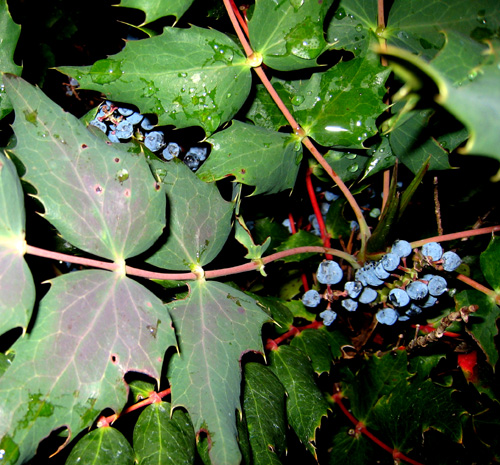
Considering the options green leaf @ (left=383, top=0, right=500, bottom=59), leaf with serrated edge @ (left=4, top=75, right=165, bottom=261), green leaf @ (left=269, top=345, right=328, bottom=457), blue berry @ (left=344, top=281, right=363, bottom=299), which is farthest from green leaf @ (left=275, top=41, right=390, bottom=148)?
green leaf @ (left=269, top=345, right=328, bottom=457)

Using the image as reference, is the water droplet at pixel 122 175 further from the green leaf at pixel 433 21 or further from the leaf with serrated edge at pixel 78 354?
the green leaf at pixel 433 21

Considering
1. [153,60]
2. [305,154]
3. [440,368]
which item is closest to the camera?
[153,60]

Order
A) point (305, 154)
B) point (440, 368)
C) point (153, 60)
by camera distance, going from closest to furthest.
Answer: point (153, 60) < point (305, 154) < point (440, 368)

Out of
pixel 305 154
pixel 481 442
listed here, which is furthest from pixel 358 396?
pixel 305 154

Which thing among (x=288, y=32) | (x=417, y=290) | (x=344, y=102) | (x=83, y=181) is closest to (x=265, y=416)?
(x=417, y=290)

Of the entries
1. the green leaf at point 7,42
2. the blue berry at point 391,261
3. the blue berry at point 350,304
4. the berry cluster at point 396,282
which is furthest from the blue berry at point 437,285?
the green leaf at point 7,42

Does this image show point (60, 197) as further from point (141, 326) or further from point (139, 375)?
point (139, 375)
